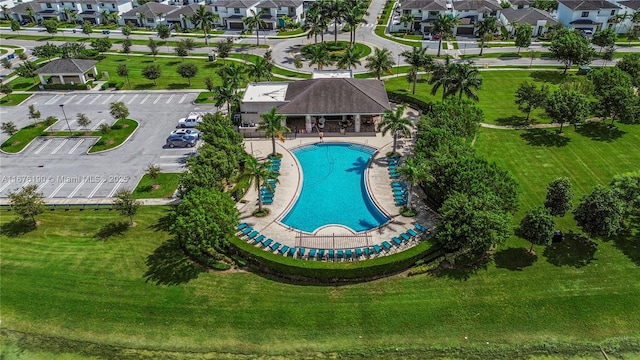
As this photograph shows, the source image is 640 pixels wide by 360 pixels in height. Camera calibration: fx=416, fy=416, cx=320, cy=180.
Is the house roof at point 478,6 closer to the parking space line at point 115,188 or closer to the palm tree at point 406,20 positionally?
the palm tree at point 406,20

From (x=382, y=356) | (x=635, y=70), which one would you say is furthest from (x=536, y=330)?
(x=635, y=70)

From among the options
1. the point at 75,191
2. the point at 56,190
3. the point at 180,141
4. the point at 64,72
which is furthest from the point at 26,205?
the point at 64,72

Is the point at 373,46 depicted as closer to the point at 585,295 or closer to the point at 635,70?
the point at 635,70

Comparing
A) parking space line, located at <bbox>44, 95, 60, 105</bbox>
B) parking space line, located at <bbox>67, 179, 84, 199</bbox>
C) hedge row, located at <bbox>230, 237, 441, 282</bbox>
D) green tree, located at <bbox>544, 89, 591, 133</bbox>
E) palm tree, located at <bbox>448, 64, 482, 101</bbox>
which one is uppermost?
palm tree, located at <bbox>448, 64, 482, 101</bbox>

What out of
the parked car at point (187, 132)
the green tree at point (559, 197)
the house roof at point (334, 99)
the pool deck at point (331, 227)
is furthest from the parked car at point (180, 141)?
the green tree at point (559, 197)

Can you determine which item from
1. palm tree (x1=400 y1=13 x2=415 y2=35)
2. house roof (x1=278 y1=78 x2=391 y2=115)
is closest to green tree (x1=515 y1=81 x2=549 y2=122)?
house roof (x1=278 y1=78 x2=391 y2=115)

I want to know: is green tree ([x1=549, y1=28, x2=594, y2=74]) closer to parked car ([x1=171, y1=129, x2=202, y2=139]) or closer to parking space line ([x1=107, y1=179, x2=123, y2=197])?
parked car ([x1=171, y1=129, x2=202, y2=139])
